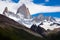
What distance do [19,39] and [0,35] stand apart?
73.9 ft

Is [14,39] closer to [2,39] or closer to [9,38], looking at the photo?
[9,38]

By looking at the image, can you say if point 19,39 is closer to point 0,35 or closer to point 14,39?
point 14,39

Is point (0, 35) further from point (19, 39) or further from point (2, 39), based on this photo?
point (19, 39)

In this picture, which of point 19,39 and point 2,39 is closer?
point 2,39

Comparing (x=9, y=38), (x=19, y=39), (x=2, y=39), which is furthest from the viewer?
(x=19, y=39)

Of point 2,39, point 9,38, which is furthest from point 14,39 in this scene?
point 2,39

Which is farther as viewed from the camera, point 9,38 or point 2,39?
point 9,38

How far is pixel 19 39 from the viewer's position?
196000 mm

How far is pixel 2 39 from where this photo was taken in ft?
557

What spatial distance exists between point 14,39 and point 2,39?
18.7m

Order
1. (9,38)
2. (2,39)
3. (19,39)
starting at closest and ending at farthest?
(2,39) → (9,38) → (19,39)

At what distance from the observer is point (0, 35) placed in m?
177

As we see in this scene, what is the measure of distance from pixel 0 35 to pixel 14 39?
45.1 ft

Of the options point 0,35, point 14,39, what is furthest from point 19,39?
point 0,35
